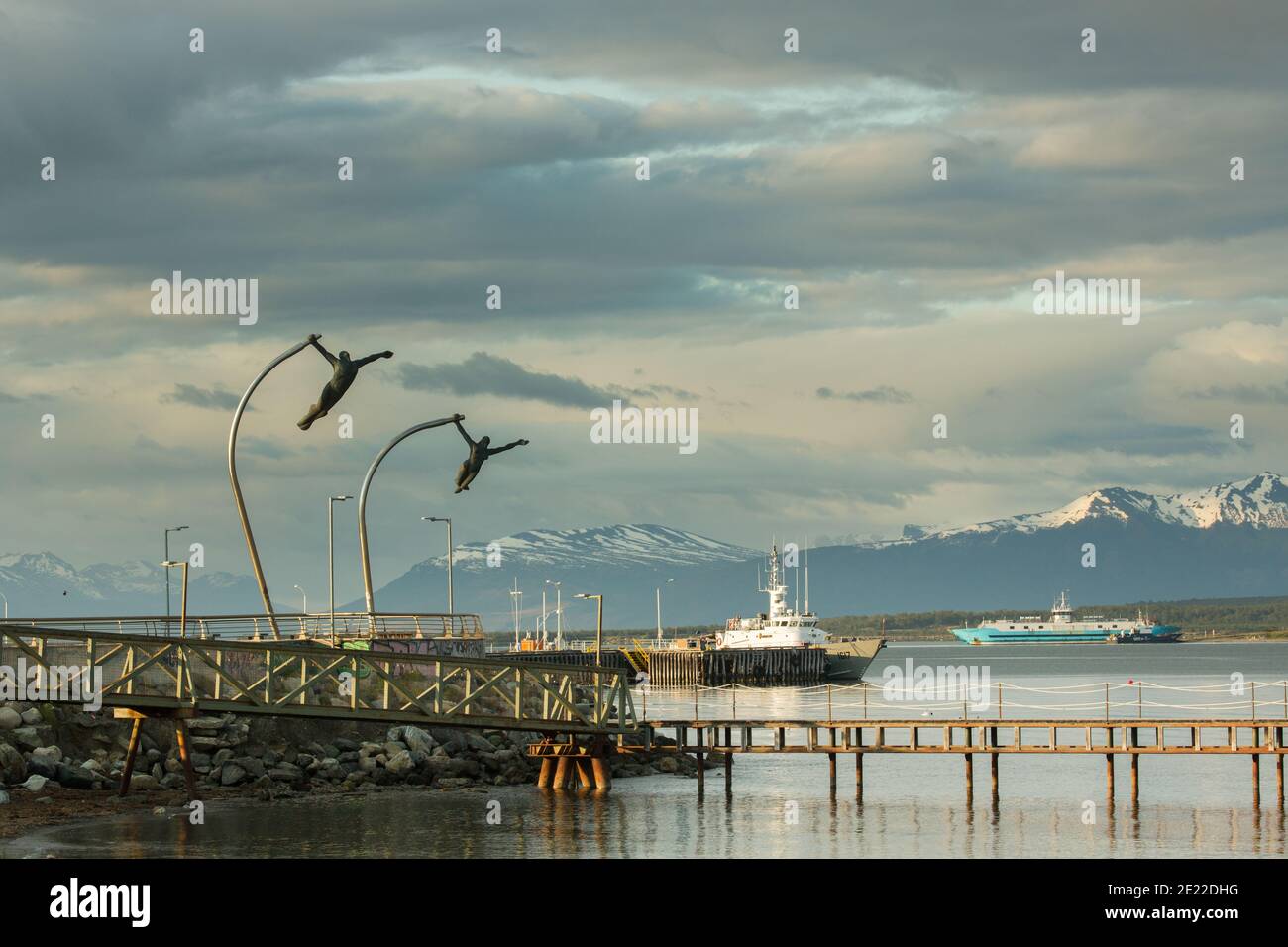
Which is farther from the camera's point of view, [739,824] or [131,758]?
[739,824]

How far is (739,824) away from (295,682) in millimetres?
13900

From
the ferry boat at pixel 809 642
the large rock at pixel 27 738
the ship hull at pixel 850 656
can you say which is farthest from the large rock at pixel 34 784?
the ship hull at pixel 850 656

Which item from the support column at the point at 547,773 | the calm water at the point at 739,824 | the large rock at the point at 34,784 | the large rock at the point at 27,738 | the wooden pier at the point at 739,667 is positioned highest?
the large rock at the point at 27,738

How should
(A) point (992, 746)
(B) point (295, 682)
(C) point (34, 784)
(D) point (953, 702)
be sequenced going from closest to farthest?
(C) point (34, 784) < (A) point (992, 746) < (B) point (295, 682) < (D) point (953, 702)

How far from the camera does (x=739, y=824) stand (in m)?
47.9

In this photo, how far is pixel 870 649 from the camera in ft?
553

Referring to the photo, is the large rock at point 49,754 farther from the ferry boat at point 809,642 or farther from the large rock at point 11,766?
the ferry boat at point 809,642

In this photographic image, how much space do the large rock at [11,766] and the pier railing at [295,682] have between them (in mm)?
2398

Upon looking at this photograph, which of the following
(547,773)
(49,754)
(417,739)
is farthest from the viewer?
(417,739)

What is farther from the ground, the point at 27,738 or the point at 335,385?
the point at 335,385

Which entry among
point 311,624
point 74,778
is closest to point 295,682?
point 74,778

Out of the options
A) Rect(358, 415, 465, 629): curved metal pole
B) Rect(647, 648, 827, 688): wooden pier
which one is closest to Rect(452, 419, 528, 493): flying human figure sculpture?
Rect(358, 415, 465, 629): curved metal pole

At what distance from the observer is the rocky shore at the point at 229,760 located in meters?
46.0

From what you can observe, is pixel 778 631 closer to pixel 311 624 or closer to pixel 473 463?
pixel 311 624
